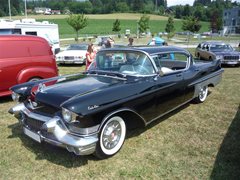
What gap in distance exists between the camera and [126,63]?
4891 mm

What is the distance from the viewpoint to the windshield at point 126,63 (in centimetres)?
477

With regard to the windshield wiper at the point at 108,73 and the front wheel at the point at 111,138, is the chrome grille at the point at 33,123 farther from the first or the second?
the windshield wiper at the point at 108,73

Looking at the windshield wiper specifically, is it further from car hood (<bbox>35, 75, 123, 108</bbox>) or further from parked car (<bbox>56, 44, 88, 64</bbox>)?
parked car (<bbox>56, 44, 88, 64</bbox>)

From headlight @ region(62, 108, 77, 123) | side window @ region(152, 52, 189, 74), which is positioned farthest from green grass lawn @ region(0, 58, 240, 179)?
side window @ region(152, 52, 189, 74)

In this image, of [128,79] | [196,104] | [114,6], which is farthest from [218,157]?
[114,6]

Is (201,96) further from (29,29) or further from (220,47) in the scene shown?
(29,29)

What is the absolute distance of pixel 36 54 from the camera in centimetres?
742

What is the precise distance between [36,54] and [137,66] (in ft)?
12.4

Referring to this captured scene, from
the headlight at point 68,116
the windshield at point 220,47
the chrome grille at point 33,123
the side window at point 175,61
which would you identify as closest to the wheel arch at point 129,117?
the headlight at point 68,116

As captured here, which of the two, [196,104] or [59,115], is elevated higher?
[59,115]

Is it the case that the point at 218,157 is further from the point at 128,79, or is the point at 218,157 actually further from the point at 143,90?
the point at 128,79

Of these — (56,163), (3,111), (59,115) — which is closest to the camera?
(59,115)

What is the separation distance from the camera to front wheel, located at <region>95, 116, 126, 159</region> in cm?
390

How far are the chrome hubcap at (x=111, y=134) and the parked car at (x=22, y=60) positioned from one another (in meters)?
3.85
